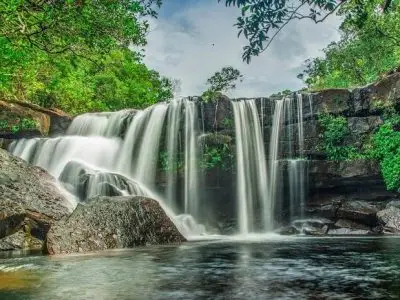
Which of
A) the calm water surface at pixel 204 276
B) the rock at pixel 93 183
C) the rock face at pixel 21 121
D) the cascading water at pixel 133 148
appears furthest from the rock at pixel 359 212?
the rock face at pixel 21 121

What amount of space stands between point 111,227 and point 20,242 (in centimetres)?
219

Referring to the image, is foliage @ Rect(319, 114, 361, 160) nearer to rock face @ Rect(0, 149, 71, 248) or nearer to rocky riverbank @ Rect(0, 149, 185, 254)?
rocky riverbank @ Rect(0, 149, 185, 254)

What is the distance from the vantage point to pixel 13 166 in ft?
37.4

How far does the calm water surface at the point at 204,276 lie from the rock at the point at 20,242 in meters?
2.45

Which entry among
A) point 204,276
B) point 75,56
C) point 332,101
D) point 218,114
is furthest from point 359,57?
point 204,276

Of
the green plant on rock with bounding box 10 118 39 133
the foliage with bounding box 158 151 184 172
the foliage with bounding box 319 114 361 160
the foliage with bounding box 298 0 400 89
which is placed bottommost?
the foliage with bounding box 158 151 184 172

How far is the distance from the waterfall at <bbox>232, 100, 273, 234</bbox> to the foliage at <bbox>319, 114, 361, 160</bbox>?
2368mm

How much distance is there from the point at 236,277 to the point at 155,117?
13.6m

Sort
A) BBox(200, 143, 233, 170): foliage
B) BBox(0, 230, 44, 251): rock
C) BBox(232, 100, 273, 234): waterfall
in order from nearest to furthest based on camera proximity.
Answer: BBox(0, 230, 44, 251): rock < BBox(232, 100, 273, 234): waterfall < BBox(200, 143, 233, 170): foliage

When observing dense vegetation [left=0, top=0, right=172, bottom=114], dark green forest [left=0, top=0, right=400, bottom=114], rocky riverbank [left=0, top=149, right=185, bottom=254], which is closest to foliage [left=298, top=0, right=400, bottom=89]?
dark green forest [left=0, top=0, right=400, bottom=114]

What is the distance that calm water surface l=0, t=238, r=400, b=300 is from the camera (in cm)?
399

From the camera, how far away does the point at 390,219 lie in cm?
1402

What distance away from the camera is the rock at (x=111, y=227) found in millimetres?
8148

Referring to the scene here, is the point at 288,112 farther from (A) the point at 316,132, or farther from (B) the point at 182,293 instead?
(B) the point at 182,293
